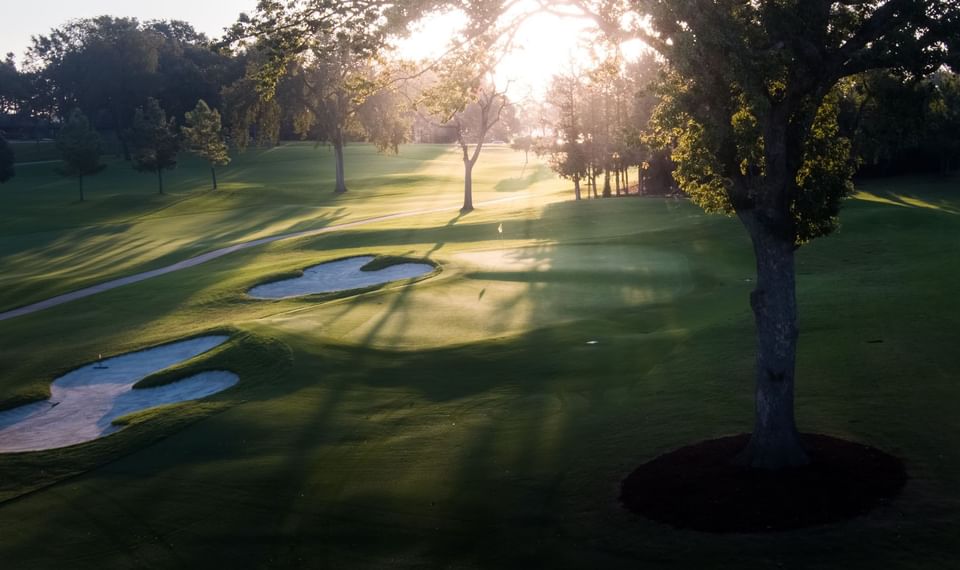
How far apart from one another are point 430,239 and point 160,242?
22.8 m

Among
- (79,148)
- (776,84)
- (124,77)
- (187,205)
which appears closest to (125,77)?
(124,77)

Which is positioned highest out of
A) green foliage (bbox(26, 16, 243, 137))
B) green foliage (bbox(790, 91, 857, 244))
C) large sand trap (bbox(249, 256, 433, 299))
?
green foliage (bbox(26, 16, 243, 137))

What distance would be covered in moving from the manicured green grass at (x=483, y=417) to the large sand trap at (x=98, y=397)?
771mm

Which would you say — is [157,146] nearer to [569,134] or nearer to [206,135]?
[206,135]

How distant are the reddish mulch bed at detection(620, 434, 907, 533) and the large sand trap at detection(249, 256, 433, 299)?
18.8 meters

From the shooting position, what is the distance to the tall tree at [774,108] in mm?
9938

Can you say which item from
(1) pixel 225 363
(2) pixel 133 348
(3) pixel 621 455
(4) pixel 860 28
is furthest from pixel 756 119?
(2) pixel 133 348

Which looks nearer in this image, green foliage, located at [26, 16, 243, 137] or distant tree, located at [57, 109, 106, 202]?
distant tree, located at [57, 109, 106, 202]

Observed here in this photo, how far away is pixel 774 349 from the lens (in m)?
11.0

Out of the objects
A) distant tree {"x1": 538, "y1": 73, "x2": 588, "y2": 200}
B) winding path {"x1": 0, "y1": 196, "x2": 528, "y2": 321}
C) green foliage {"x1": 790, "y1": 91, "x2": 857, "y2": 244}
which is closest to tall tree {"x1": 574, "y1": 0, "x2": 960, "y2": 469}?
green foliage {"x1": 790, "y1": 91, "x2": 857, "y2": 244}

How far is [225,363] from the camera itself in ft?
65.1

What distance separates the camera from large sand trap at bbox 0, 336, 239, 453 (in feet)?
55.2

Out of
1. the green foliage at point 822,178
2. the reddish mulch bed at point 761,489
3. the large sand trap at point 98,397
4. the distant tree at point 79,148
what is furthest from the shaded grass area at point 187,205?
the green foliage at point 822,178

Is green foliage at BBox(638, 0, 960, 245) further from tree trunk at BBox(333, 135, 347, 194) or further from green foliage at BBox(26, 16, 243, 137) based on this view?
green foliage at BBox(26, 16, 243, 137)
